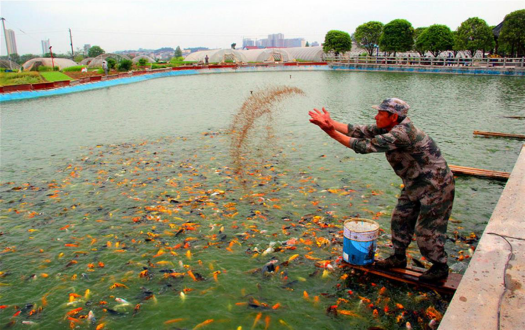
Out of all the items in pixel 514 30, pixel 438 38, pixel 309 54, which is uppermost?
pixel 309 54

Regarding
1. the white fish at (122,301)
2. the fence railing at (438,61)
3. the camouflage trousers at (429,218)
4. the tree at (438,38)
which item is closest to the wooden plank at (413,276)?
the camouflage trousers at (429,218)

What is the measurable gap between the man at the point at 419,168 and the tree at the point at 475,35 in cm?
5793

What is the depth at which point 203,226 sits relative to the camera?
7.17 m

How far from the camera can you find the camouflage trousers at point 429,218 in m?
4.55

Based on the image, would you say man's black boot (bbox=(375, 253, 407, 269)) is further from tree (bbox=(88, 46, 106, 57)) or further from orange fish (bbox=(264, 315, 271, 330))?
tree (bbox=(88, 46, 106, 57))

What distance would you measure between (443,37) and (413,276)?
213ft

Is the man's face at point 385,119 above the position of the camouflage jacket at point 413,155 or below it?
above

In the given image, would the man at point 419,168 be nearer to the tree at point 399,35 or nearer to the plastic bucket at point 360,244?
the plastic bucket at point 360,244

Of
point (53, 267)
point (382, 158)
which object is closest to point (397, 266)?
point (53, 267)

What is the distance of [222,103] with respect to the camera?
976 inches

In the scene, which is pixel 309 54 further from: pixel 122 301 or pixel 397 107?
pixel 122 301

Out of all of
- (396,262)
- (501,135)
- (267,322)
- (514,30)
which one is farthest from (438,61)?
(267,322)

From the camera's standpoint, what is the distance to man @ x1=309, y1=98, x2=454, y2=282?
14.4 feet

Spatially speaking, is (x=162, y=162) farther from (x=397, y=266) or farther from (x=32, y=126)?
(x=32, y=126)
